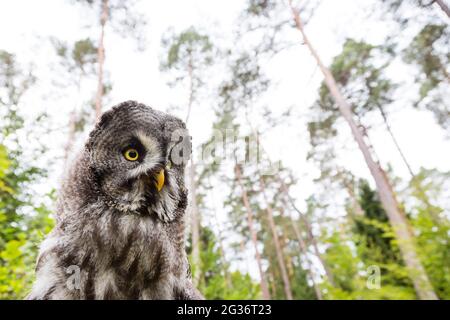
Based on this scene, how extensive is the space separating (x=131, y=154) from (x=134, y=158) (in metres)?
0.02

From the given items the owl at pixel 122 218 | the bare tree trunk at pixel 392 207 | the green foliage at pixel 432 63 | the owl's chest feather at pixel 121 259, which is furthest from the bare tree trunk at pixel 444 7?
the owl's chest feather at pixel 121 259

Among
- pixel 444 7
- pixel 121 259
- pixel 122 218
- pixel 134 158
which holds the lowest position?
pixel 121 259

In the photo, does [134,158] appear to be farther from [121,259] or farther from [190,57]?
[190,57]

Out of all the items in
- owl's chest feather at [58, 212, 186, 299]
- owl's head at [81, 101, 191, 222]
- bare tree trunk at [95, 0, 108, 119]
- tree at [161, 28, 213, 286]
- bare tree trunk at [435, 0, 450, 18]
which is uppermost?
tree at [161, 28, 213, 286]

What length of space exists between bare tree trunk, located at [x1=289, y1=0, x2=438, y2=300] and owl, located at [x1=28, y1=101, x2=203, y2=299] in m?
2.68

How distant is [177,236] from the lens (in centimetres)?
101

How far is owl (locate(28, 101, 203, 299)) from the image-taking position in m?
0.84

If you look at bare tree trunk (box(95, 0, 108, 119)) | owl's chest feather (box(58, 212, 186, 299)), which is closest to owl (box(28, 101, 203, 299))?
owl's chest feather (box(58, 212, 186, 299))

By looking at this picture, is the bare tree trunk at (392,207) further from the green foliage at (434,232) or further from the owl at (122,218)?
the owl at (122,218)

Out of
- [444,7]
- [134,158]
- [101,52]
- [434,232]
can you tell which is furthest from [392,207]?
[101,52]

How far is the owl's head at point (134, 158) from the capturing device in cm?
93

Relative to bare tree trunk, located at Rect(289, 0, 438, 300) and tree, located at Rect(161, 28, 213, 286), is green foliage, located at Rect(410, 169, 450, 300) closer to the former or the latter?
bare tree trunk, located at Rect(289, 0, 438, 300)

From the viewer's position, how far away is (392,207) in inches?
179
